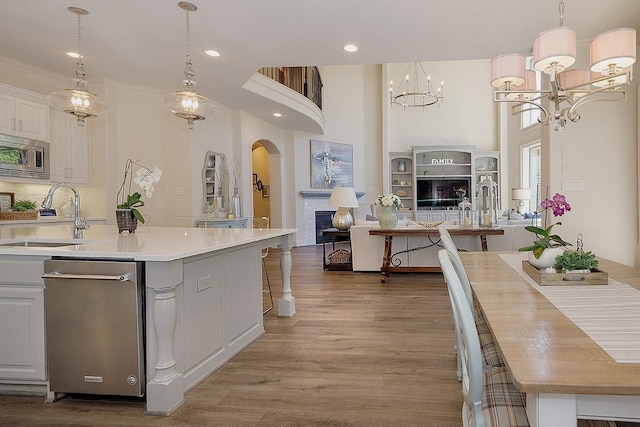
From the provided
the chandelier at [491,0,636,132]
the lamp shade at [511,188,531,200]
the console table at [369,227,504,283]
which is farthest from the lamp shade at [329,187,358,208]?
the lamp shade at [511,188,531,200]

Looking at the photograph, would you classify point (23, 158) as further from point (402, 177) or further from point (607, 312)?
point (402, 177)

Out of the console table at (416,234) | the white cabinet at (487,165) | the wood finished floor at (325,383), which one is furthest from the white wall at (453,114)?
the wood finished floor at (325,383)

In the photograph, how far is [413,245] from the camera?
5691 mm

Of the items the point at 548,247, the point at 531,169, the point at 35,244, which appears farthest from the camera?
the point at 531,169

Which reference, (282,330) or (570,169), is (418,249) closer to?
(570,169)

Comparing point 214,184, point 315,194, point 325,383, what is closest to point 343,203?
point 214,184

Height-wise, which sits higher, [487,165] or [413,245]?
[487,165]

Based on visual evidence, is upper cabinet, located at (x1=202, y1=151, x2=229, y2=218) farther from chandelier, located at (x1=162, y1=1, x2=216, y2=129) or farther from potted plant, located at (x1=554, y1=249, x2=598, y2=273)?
potted plant, located at (x1=554, y1=249, x2=598, y2=273)

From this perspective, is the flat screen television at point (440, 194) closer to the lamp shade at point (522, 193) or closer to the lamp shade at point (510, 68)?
the lamp shade at point (522, 193)

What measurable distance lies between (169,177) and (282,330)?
3860mm

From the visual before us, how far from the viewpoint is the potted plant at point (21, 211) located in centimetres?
443

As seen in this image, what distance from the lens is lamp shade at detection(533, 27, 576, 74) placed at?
2.22 metres

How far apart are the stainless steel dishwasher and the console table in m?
3.60

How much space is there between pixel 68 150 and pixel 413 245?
5.01m
